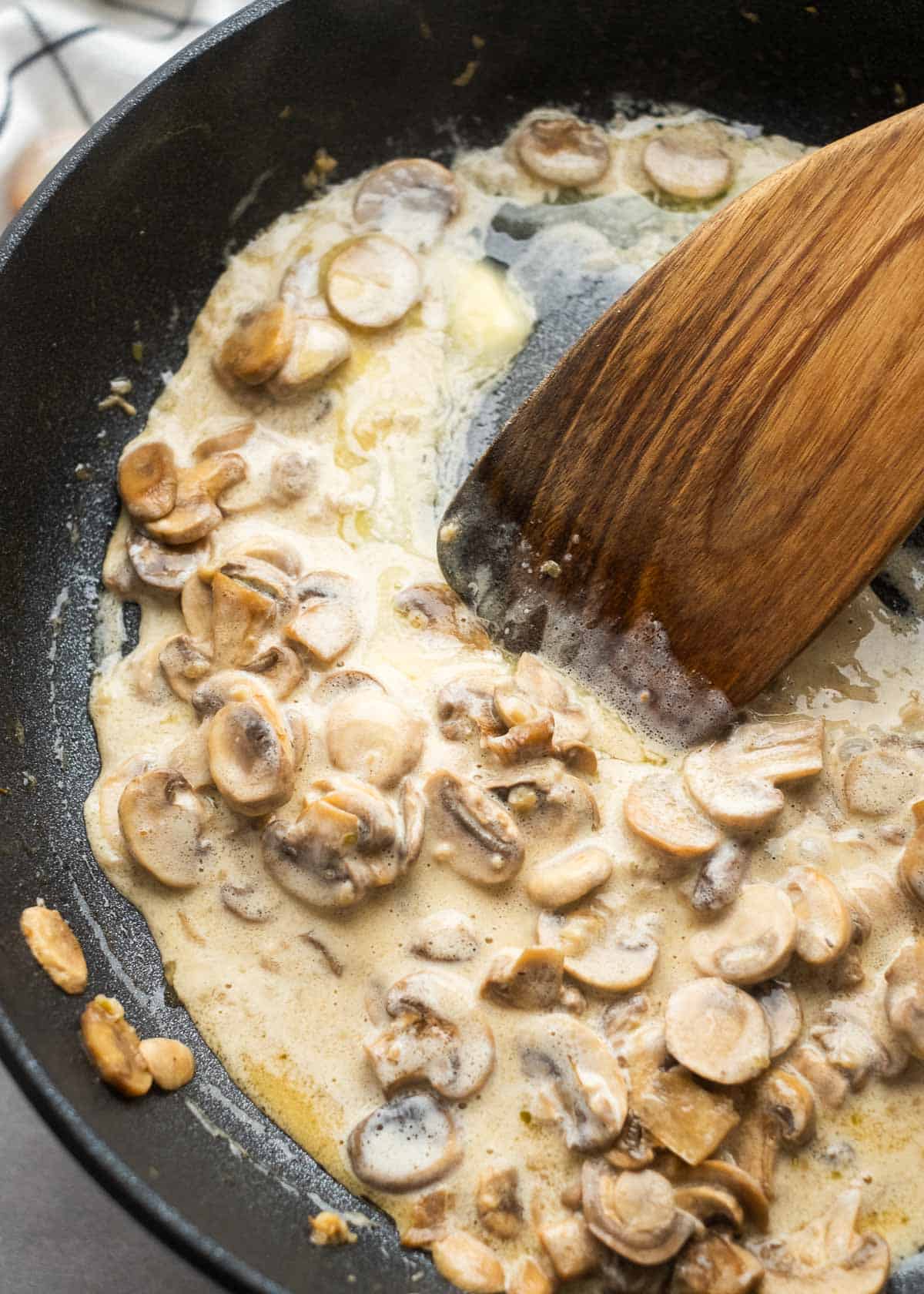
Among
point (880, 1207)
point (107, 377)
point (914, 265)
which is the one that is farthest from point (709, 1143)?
point (107, 377)

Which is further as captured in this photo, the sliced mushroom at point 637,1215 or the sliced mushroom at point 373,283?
the sliced mushroom at point 373,283

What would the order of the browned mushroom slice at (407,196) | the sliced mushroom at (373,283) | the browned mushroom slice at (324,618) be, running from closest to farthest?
the browned mushroom slice at (324,618)
the sliced mushroom at (373,283)
the browned mushroom slice at (407,196)

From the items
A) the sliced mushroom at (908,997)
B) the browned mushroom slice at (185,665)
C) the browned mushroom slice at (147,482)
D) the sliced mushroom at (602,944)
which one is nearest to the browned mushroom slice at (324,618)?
the browned mushroom slice at (185,665)

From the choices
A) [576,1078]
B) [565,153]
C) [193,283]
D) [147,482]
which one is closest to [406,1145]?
[576,1078]

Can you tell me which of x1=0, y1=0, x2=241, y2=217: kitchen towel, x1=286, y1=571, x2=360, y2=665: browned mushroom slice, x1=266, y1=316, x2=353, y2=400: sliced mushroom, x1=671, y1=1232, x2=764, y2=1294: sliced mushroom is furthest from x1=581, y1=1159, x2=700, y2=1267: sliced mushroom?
x1=0, y1=0, x2=241, y2=217: kitchen towel

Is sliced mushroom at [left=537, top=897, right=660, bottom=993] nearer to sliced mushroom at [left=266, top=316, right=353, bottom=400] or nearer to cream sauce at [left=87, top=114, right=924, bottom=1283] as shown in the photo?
cream sauce at [left=87, top=114, right=924, bottom=1283]

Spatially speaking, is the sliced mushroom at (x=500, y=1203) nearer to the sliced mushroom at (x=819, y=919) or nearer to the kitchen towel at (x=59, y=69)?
the sliced mushroom at (x=819, y=919)

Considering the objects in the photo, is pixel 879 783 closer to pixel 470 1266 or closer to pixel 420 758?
pixel 420 758
